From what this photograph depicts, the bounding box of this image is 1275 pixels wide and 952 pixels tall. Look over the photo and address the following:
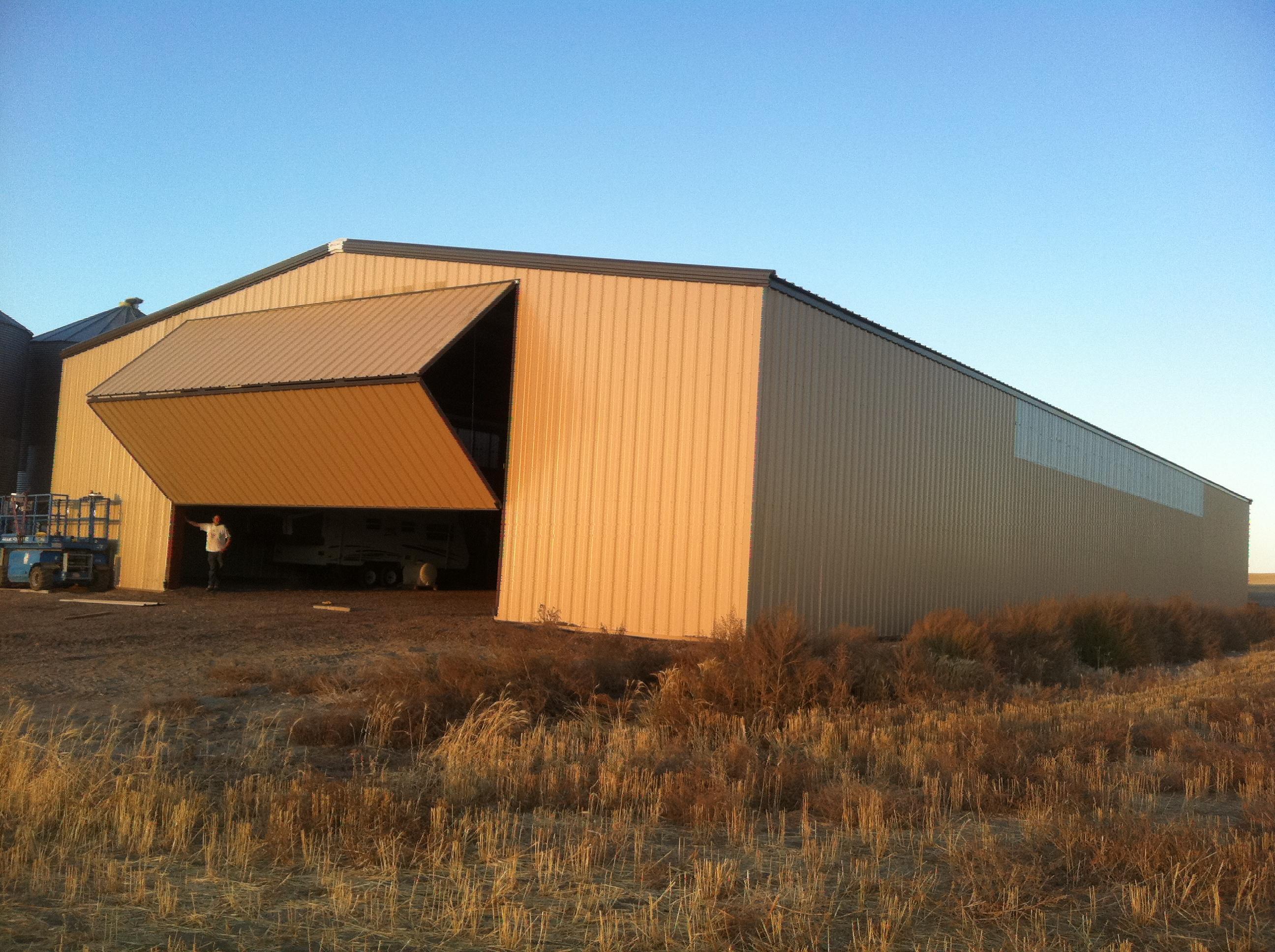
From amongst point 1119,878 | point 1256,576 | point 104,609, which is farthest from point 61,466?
point 1256,576

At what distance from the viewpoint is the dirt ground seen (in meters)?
11.0

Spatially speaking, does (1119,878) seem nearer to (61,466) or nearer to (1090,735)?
(1090,735)

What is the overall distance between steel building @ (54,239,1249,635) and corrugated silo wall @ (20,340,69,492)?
9016 millimetres

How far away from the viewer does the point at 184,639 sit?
14.7m

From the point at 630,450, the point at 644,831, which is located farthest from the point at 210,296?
the point at 644,831

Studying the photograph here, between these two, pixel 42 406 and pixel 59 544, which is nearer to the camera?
pixel 59 544

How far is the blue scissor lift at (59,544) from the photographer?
74.4ft

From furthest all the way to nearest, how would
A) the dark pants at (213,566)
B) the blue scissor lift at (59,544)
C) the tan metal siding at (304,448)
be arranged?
the blue scissor lift at (59,544), the dark pants at (213,566), the tan metal siding at (304,448)

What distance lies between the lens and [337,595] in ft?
77.6

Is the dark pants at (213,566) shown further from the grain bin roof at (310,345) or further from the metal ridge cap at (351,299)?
the metal ridge cap at (351,299)

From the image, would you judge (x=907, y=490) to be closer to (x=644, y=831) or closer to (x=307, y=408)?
(x=307, y=408)

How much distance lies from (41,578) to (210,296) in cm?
683

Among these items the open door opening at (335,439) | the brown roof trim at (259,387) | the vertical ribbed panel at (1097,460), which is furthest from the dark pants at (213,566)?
the vertical ribbed panel at (1097,460)

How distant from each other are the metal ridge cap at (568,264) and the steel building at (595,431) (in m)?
0.04
